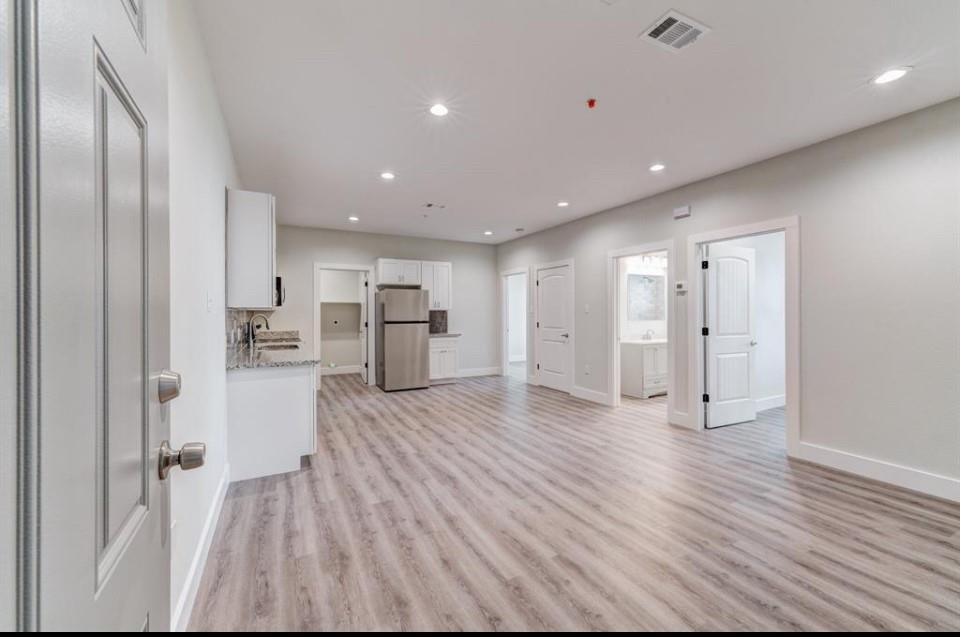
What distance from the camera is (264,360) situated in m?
3.47

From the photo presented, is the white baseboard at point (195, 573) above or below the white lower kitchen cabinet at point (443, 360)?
below

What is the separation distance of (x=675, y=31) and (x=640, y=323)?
17.0 ft

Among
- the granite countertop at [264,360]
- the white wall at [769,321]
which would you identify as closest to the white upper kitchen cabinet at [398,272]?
the granite countertop at [264,360]

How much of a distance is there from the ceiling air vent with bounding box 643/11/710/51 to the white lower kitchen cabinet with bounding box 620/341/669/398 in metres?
4.32

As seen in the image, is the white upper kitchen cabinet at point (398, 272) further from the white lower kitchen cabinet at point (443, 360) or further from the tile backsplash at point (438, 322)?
the white lower kitchen cabinet at point (443, 360)

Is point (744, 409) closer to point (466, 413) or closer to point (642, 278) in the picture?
point (642, 278)

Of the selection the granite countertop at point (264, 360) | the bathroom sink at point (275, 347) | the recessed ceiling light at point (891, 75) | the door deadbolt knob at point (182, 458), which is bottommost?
the granite countertop at point (264, 360)

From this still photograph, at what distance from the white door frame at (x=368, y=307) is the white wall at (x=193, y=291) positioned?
12.8ft

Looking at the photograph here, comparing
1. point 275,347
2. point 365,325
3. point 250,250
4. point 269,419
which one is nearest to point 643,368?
point 365,325

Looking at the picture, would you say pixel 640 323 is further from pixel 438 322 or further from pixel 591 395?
pixel 438 322

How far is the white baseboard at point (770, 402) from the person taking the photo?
4.96 metres

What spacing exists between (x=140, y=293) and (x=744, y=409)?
17.6 feet

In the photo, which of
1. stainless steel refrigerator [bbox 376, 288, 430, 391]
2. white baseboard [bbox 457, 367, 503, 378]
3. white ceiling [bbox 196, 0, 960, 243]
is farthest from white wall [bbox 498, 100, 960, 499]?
white baseboard [bbox 457, 367, 503, 378]

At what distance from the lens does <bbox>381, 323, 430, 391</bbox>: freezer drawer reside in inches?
243
